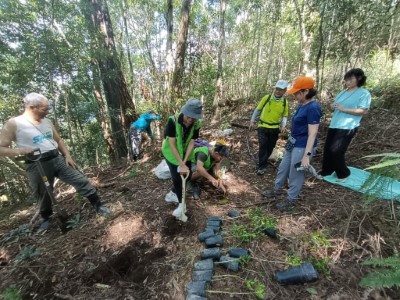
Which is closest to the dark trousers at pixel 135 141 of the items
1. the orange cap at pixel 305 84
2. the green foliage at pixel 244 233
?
the green foliage at pixel 244 233

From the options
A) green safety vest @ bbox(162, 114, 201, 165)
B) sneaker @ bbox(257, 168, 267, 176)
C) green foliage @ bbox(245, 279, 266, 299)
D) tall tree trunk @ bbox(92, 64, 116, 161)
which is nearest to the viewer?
green foliage @ bbox(245, 279, 266, 299)

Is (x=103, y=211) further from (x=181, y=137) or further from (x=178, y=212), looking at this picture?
(x=181, y=137)

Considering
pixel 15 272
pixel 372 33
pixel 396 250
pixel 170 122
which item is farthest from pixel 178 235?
pixel 372 33

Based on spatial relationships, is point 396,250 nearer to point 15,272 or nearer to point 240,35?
point 15,272

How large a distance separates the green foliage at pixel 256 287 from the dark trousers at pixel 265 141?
9.13 feet

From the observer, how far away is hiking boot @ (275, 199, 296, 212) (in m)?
3.39

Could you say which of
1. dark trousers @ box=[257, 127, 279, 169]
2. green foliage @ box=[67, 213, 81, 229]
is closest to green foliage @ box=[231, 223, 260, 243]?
dark trousers @ box=[257, 127, 279, 169]

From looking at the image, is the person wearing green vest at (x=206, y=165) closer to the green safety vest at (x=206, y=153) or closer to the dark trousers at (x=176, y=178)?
the green safety vest at (x=206, y=153)

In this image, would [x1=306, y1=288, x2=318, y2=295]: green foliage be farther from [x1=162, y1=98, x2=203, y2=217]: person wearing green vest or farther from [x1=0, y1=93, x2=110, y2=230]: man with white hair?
[x1=0, y1=93, x2=110, y2=230]: man with white hair

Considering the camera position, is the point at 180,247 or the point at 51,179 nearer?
the point at 180,247

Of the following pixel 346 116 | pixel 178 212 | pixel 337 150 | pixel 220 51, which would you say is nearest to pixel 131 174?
pixel 178 212

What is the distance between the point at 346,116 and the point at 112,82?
600 cm

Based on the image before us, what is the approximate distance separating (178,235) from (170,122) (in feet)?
4.82

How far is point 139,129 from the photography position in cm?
631
